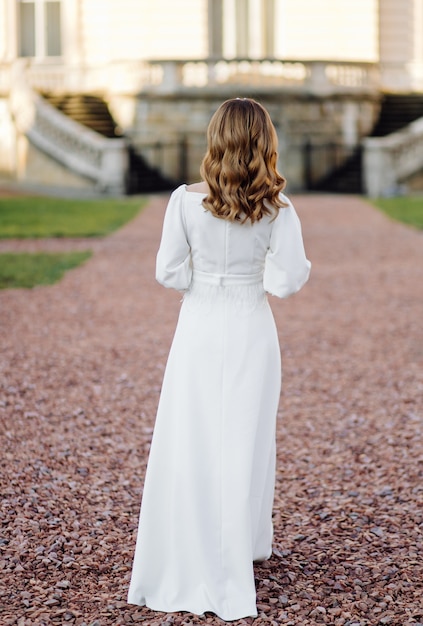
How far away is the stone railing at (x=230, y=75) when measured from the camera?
2333 centimetres

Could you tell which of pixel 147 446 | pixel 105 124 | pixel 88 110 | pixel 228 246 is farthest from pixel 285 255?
pixel 88 110

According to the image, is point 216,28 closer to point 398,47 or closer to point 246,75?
point 246,75

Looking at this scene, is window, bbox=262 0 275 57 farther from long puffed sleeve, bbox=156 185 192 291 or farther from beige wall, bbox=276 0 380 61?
long puffed sleeve, bbox=156 185 192 291

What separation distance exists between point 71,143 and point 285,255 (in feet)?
64.5

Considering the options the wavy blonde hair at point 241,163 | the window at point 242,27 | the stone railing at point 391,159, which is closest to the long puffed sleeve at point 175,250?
the wavy blonde hair at point 241,163

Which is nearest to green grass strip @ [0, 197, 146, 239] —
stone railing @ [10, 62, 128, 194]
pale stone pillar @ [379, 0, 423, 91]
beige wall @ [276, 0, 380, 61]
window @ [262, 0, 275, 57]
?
stone railing @ [10, 62, 128, 194]

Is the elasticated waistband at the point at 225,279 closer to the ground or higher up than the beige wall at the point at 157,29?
closer to the ground

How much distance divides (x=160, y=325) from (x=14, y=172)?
51.2 feet

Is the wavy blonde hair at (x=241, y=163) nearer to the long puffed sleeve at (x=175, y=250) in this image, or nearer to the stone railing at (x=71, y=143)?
the long puffed sleeve at (x=175, y=250)

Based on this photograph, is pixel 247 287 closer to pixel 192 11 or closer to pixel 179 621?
pixel 179 621

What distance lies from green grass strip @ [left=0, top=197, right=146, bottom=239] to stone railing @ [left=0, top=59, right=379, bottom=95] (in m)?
3.62

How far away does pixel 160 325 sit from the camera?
9.17 m

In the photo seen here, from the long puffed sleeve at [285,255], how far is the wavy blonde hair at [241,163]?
8 cm

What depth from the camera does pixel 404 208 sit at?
1938 centimetres
